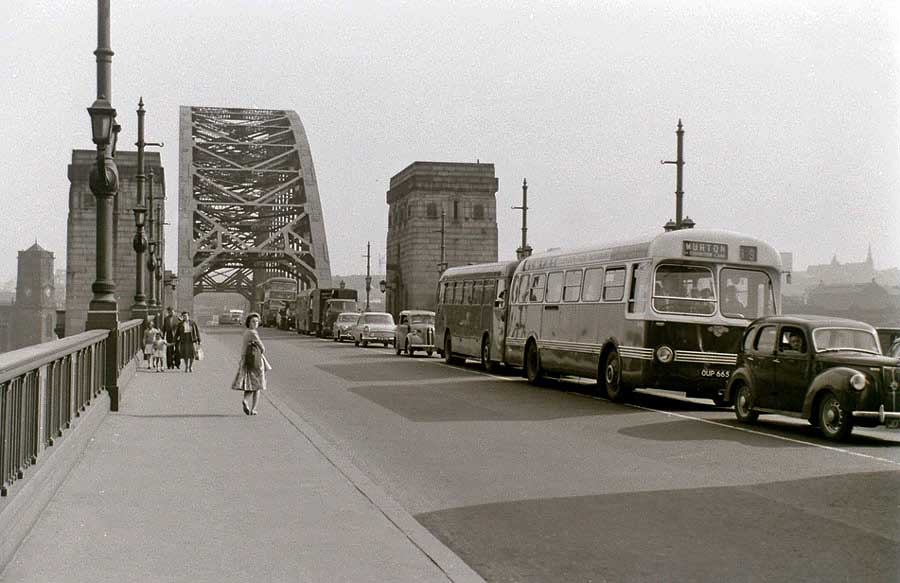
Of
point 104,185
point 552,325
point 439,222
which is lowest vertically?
point 552,325

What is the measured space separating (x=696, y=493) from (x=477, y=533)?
2.50 meters

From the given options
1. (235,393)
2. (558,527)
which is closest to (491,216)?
(235,393)

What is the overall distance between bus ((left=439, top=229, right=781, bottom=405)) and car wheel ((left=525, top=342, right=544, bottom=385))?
10.8 feet

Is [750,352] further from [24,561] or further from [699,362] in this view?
[24,561]

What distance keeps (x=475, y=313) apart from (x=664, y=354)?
1244 cm

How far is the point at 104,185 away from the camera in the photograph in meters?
17.6

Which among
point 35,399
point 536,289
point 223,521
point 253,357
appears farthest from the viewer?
point 536,289

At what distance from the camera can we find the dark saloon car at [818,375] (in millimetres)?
13430

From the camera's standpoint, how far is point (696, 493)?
31.8 ft

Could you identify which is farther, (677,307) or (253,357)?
(677,307)

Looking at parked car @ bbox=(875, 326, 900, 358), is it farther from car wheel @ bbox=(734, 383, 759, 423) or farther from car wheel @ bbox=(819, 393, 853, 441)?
car wheel @ bbox=(819, 393, 853, 441)

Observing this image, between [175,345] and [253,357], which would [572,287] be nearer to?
[253,357]

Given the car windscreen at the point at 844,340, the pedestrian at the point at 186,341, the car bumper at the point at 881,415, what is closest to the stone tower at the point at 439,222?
the pedestrian at the point at 186,341

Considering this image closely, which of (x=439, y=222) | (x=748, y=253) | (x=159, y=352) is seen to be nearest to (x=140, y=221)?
(x=159, y=352)
